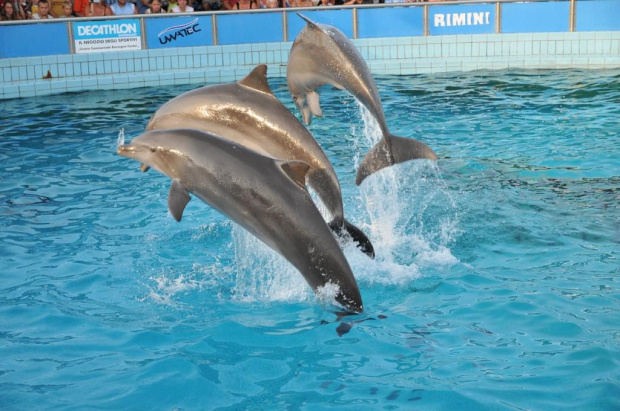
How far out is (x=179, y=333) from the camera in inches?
237

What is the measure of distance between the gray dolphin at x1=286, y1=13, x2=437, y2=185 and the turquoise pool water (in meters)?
0.84

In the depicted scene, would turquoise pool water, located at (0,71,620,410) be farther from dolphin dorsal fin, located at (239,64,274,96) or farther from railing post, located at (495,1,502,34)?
railing post, located at (495,1,502,34)

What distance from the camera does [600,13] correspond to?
1797 cm

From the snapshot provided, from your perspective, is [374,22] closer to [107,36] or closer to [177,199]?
[107,36]

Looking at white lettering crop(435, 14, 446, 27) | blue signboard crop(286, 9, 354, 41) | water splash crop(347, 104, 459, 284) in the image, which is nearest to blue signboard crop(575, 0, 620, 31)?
white lettering crop(435, 14, 446, 27)

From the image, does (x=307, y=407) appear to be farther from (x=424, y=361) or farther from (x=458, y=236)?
(x=458, y=236)

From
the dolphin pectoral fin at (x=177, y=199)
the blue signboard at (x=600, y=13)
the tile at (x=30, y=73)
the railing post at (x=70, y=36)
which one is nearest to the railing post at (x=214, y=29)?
the railing post at (x=70, y=36)

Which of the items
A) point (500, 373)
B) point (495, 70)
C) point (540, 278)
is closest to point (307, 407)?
point (500, 373)

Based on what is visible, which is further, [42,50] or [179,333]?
[42,50]

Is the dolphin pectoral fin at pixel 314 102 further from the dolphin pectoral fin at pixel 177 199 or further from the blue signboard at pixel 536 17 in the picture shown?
the blue signboard at pixel 536 17

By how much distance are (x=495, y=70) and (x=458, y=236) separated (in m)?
11.0

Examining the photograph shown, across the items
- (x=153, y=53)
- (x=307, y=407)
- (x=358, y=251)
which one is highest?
(x=153, y=53)

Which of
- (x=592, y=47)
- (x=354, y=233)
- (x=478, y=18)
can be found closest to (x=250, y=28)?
(x=478, y=18)

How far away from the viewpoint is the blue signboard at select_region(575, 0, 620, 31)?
17.9 meters
